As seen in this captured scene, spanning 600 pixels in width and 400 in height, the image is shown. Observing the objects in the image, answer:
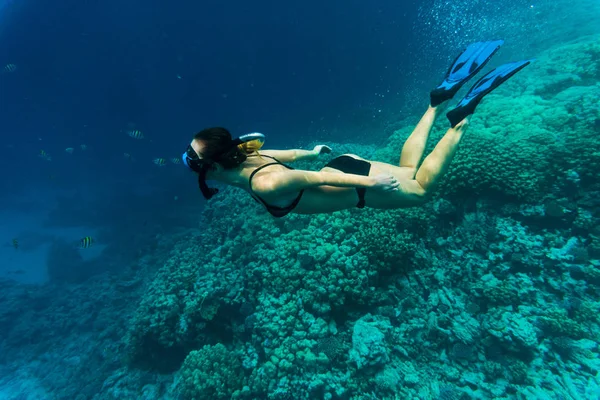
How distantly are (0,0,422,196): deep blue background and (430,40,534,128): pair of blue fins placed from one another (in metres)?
21.9

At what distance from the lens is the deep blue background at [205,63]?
2956cm

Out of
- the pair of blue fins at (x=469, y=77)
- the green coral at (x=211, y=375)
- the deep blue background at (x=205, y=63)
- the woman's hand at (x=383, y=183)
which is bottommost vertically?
the green coral at (x=211, y=375)

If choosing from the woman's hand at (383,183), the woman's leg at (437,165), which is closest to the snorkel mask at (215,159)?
the woman's hand at (383,183)

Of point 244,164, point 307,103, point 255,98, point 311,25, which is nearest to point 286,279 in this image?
point 244,164

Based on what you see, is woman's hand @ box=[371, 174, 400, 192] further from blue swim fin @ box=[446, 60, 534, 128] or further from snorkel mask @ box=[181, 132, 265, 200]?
blue swim fin @ box=[446, 60, 534, 128]

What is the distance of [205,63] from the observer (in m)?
34.1

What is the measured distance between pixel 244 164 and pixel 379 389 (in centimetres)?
496

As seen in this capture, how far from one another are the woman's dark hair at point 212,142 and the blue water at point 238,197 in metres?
4.12

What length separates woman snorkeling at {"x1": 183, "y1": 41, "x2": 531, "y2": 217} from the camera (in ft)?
8.18

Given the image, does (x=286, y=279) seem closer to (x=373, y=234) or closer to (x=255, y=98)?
(x=373, y=234)

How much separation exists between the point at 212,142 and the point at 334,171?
1532mm

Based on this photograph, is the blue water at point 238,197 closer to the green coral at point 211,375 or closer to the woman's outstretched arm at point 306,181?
the green coral at point 211,375

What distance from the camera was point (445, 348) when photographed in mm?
5391

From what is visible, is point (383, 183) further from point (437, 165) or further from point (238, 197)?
point (238, 197)
